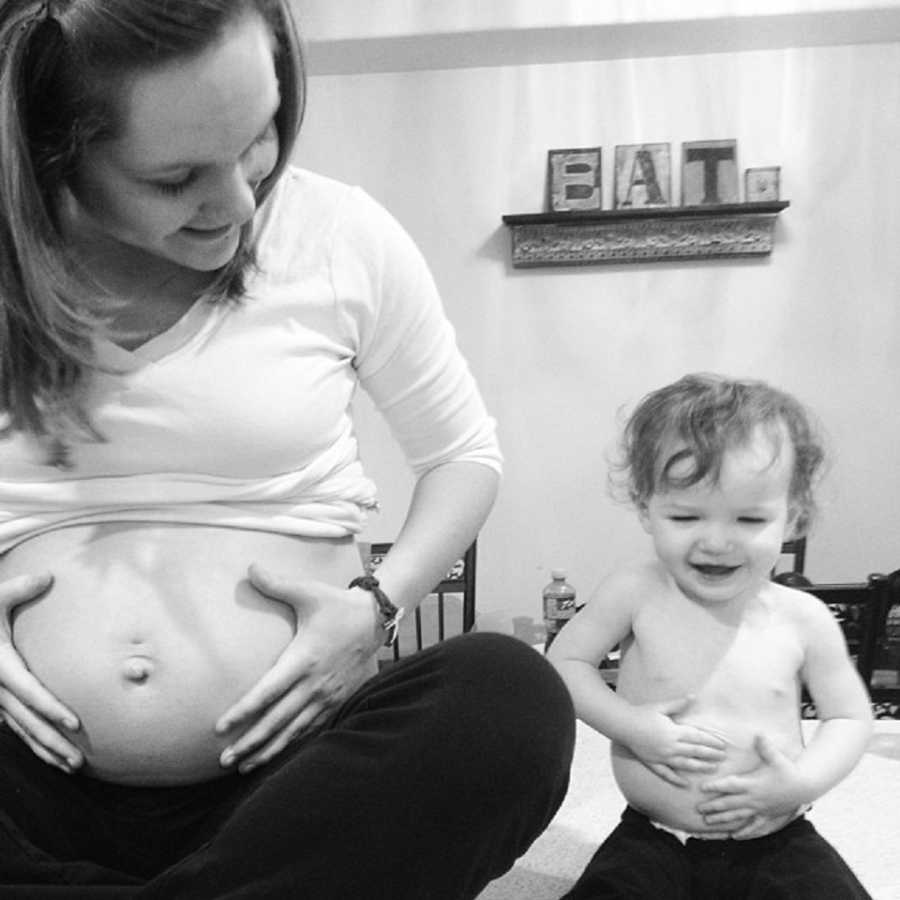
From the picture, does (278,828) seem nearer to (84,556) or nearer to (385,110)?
(84,556)

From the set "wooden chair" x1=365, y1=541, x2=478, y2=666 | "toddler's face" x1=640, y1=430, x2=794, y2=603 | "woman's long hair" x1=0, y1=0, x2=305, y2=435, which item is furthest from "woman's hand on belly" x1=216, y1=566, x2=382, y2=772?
"wooden chair" x1=365, y1=541, x2=478, y2=666

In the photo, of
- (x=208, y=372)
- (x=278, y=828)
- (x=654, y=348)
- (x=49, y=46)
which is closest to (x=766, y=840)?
(x=278, y=828)

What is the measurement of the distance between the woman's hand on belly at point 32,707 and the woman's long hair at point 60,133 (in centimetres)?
13

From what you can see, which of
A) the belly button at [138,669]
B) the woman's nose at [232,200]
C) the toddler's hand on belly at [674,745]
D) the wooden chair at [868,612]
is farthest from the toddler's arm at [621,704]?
the wooden chair at [868,612]

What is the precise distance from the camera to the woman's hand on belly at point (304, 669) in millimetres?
760

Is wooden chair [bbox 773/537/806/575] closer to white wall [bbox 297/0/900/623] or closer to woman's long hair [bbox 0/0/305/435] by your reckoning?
white wall [bbox 297/0/900/623]

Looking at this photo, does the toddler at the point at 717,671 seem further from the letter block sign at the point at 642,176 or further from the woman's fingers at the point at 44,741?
the letter block sign at the point at 642,176

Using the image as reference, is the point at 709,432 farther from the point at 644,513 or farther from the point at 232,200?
the point at 232,200

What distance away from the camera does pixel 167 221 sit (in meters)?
0.74

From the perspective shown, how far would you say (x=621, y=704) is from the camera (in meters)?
1.01

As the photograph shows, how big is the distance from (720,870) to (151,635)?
577 mm

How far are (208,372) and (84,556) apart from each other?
176mm

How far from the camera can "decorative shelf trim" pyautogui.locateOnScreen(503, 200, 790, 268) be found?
2598 mm

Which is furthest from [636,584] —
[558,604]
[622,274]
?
[622,274]
